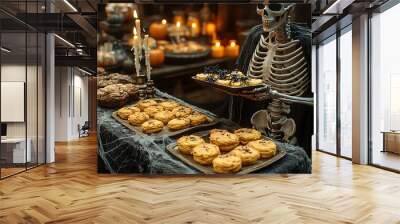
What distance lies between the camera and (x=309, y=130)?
242 inches

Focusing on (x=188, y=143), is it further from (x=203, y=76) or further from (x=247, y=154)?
(x=203, y=76)

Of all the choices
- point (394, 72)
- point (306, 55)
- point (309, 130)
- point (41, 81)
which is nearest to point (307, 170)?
point (309, 130)

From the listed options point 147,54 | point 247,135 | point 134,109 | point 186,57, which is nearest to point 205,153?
point 247,135

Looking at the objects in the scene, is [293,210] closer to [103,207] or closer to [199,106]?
[103,207]

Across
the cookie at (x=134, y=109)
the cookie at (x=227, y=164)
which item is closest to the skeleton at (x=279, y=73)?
the cookie at (x=227, y=164)

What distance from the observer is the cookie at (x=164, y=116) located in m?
6.18

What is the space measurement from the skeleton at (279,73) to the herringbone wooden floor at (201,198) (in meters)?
0.87

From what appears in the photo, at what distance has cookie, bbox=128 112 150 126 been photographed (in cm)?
613

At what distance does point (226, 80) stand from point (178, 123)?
1.05 m

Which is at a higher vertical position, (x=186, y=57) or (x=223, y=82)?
(x=186, y=57)

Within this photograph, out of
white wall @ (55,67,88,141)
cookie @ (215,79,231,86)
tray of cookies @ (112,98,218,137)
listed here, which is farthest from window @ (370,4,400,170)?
white wall @ (55,67,88,141)

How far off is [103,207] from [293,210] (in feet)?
6.87

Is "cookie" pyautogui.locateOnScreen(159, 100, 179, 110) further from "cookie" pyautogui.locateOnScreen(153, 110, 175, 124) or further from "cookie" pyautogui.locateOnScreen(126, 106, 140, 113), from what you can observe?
"cookie" pyautogui.locateOnScreen(126, 106, 140, 113)

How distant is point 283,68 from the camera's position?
242 inches
